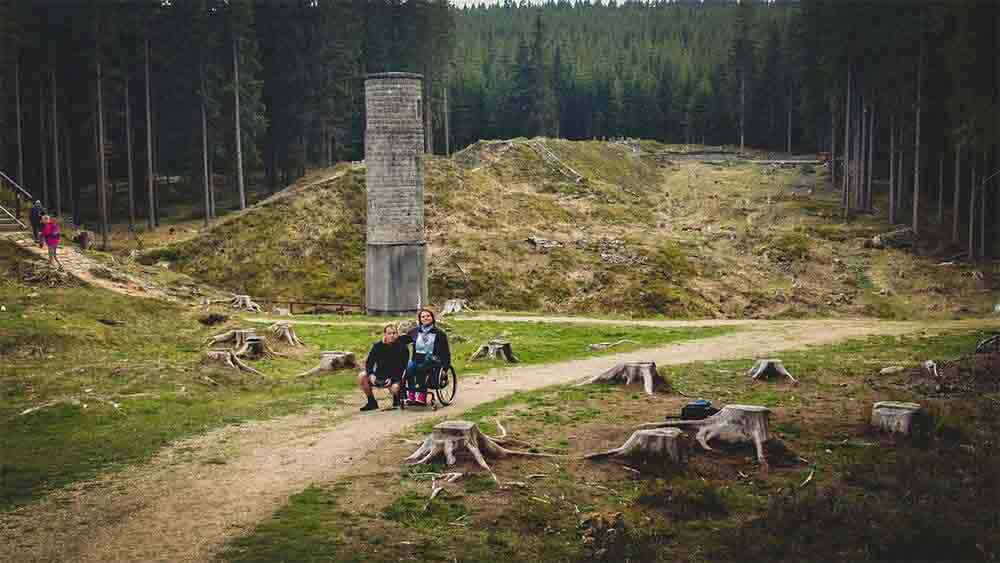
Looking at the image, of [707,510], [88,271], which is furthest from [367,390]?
[88,271]

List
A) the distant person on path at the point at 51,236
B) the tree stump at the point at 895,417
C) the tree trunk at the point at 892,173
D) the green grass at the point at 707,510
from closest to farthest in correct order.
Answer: the green grass at the point at 707,510, the tree stump at the point at 895,417, the distant person on path at the point at 51,236, the tree trunk at the point at 892,173

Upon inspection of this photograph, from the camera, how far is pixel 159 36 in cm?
5497

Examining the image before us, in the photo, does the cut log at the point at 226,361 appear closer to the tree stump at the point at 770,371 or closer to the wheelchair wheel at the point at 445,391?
the wheelchair wheel at the point at 445,391

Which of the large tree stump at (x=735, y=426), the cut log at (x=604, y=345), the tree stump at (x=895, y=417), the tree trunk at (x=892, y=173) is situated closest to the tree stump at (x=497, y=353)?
the cut log at (x=604, y=345)

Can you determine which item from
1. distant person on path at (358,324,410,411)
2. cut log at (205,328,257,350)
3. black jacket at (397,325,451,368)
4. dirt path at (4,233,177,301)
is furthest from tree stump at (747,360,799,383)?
dirt path at (4,233,177,301)

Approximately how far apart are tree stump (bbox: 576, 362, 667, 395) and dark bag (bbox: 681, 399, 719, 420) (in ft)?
9.95

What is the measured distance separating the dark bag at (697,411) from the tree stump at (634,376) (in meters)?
3.03

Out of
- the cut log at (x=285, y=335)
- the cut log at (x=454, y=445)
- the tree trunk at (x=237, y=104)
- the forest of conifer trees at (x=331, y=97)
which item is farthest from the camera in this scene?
the tree trunk at (x=237, y=104)

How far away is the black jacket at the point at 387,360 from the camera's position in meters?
17.1

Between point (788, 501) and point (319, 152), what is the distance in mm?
67144

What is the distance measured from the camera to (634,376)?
19.5 metres

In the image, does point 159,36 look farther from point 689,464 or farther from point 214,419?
point 689,464

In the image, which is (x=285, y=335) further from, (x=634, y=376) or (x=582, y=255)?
(x=582, y=255)

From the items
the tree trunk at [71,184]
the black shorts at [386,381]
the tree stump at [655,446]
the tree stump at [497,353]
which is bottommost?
the tree stump at [497,353]
